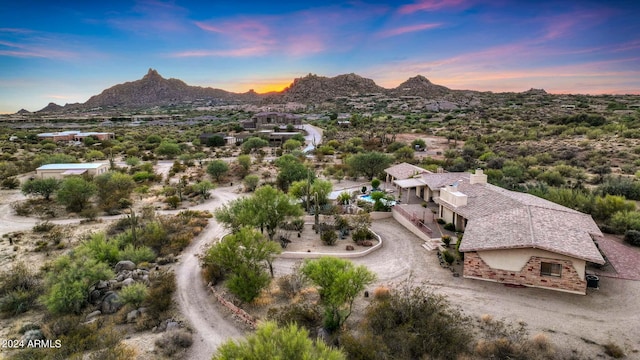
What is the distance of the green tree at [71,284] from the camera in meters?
17.1

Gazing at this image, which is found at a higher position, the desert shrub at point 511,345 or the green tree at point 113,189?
the green tree at point 113,189

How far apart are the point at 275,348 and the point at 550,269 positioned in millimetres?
Result: 15516

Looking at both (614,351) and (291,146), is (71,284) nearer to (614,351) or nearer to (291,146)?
(614,351)

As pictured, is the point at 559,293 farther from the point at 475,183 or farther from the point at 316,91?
the point at 316,91

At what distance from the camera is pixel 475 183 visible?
91.4ft

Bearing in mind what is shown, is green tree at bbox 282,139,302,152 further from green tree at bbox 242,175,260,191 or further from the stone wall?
the stone wall

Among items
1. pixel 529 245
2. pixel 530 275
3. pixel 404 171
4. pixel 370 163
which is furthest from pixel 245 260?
pixel 370 163

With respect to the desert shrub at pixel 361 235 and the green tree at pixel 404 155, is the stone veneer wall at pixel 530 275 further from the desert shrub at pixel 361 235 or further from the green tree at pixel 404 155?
the green tree at pixel 404 155

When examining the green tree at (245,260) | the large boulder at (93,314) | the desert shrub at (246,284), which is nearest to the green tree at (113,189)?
the large boulder at (93,314)

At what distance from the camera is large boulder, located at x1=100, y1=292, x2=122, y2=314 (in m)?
17.7

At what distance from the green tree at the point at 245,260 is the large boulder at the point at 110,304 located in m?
5.21

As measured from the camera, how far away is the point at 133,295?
17.5 meters

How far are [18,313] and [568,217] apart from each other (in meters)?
30.3

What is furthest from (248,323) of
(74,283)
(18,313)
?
(18,313)
